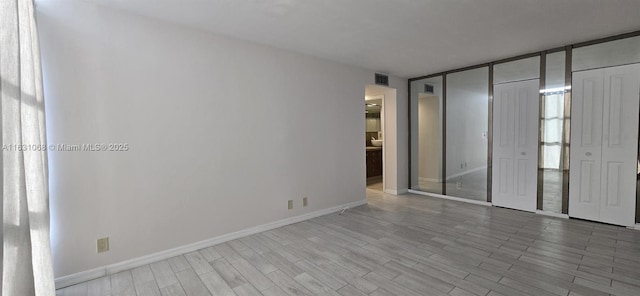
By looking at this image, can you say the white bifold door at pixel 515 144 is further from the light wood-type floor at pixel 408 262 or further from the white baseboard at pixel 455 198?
the light wood-type floor at pixel 408 262

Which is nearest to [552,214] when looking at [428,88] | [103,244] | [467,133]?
[467,133]

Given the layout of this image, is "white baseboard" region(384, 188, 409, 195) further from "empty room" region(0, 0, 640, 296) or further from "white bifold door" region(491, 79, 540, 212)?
"white bifold door" region(491, 79, 540, 212)

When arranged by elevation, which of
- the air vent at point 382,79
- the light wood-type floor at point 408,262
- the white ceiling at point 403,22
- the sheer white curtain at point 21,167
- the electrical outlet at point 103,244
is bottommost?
the light wood-type floor at point 408,262

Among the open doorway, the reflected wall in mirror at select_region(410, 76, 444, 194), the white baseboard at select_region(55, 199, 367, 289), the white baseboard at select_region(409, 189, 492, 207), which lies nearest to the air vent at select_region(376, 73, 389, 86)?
the open doorway

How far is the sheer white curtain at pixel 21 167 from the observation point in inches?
65.7

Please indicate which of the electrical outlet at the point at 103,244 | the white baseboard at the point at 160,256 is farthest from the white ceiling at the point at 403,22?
the white baseboard at the point at 160,256

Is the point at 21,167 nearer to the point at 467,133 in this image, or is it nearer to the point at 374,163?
the point at 374,163

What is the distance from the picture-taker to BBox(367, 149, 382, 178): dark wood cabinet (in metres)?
6.96

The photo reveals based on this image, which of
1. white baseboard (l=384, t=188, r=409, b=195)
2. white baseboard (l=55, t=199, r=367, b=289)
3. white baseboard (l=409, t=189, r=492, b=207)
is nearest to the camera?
white baseboard (l=55, t=199, r=367, b=289)

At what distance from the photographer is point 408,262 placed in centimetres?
260

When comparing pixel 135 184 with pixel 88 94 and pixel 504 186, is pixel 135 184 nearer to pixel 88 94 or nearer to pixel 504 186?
pixel 88 94

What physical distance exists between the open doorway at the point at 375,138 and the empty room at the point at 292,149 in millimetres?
1098

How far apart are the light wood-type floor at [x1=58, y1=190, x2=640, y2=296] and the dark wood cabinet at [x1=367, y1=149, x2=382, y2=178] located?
3245 millimetres

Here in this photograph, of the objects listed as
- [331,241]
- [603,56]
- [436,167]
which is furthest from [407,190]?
[603,56]
